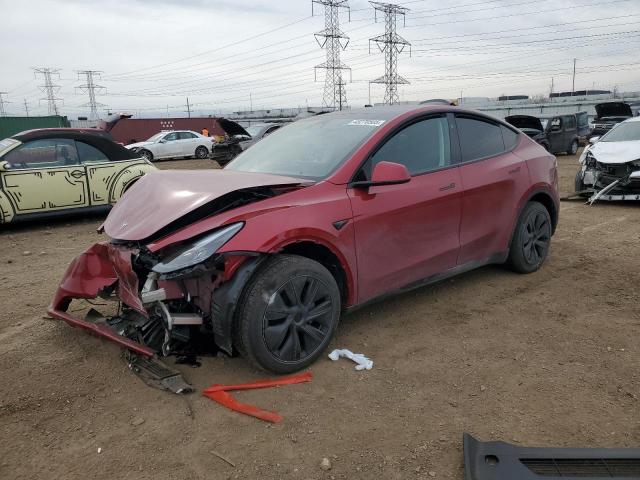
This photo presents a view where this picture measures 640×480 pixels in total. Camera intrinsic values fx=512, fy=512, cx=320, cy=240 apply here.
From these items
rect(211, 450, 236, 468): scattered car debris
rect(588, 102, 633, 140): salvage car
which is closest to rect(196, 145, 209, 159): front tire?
rect(588, 102, 633, 140): salvage car

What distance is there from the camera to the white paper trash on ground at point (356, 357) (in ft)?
10.8

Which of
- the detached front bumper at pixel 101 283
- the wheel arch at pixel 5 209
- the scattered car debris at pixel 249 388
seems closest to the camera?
the scattered car debris at pixel 249 388

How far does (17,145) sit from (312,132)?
229 inches

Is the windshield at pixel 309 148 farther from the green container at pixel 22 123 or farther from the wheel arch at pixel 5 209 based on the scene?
the green container at pixel 22 123

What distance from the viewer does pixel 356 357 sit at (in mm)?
3381

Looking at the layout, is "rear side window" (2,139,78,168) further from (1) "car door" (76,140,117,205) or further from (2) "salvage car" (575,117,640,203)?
(2) "salvage car" (575,117,640,203)

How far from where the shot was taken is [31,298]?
4.71 metres

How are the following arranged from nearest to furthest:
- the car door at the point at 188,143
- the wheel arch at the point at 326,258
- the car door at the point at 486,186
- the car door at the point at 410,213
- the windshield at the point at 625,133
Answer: the wheel arch at the point at 326,258 < the car door at the point at 410,213 < the car door at the point at 486,186 < the windshield at the point at 625,133 < the car door at the point at 188,143

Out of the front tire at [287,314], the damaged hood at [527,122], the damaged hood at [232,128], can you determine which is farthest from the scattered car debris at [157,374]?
the damaged hood at [527,122]

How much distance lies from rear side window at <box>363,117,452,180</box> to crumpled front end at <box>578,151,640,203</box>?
17.8ft

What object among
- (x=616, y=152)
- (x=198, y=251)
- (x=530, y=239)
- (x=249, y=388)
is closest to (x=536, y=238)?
(x=530, y=239)

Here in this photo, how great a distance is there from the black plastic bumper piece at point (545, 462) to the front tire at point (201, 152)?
77.6 ft

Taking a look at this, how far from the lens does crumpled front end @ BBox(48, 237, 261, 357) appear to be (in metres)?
2.88

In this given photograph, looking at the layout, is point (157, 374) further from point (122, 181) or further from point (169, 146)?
point (169, 146)
